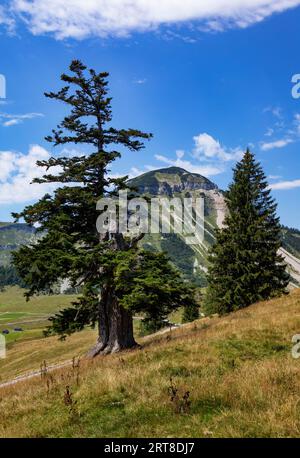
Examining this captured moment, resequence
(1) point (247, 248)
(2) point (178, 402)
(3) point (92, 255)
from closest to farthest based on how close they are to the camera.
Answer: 1. (2) point (178, 402)
2. (3) point (92, 255)
3. (1) point (247, 248)

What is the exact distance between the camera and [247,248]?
39.7 meters

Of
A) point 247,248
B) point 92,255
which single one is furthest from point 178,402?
point 247,248

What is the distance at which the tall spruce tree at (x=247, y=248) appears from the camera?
38.6 m

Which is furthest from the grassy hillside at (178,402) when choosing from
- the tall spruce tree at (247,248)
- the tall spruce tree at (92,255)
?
the tall spruce tree at (247,248)

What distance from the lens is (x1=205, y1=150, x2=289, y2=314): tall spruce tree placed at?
127ft

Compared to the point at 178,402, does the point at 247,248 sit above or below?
above

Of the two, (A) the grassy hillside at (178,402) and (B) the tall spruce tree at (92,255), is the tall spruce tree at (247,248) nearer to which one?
(B) the tall spruce tree at (92,255)

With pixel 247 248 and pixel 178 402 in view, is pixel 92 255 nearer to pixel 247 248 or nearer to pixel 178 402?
pixel 178 402

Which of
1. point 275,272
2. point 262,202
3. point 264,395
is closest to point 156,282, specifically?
point 264,395

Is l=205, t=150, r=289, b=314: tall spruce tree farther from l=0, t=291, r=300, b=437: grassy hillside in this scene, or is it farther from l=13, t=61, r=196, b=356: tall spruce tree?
l=0, t=291, r=300, b=437: grassy hillside

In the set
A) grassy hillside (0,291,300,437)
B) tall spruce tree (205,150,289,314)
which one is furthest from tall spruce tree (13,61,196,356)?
tall spruce tree (205,150,289,314)

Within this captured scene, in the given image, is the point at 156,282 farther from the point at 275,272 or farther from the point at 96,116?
the point at 275,272
